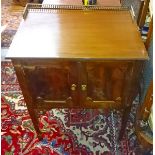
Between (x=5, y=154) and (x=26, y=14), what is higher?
(x=26, y=14)

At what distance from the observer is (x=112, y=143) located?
154 cm

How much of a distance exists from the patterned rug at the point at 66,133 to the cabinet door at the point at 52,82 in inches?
15.4

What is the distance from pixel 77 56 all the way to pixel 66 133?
764mm

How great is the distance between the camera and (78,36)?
114cm

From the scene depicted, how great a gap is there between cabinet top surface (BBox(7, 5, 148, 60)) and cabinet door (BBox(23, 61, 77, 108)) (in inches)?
2.7

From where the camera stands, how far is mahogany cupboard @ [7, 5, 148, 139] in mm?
1028

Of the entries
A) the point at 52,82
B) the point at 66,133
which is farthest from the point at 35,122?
the point at 52,82

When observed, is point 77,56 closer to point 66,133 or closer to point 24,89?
point 24,89

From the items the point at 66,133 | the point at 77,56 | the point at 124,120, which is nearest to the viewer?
the point at 77,56

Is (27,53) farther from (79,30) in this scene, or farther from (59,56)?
(79,30)

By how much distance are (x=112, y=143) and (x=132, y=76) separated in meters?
0.62

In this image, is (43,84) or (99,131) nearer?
(43,84)

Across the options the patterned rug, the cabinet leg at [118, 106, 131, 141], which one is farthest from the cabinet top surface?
the patterned rug

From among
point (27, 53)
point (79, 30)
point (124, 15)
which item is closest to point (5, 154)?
point (27, 53)
